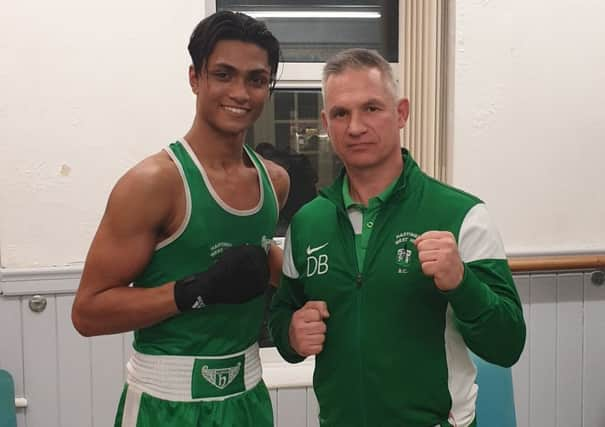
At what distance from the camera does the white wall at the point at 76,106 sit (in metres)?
1.93

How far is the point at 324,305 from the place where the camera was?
1146 mm

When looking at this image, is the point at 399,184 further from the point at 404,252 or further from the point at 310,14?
the point at 310,14

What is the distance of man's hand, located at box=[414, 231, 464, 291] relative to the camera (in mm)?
969

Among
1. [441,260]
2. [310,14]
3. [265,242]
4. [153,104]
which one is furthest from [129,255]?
[310,14]

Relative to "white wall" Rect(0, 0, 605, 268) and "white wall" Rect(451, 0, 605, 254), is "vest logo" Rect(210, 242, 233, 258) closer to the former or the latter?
"white wall" Rect(0, 0, 605, 268)

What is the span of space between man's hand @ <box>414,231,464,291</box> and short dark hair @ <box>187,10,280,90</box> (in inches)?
22.1

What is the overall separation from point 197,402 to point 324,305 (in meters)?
0.35

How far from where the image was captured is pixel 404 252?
3.66 feet

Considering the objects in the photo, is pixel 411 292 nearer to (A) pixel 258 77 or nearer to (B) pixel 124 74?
(A) pixel 258 77

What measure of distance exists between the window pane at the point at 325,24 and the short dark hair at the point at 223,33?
996 millimetres

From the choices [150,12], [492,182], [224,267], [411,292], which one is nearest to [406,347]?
[411,292]

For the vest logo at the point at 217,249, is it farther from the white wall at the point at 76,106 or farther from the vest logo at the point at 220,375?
the white wall at the point at 76,106

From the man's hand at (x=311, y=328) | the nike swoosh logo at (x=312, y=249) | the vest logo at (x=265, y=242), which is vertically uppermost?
the nike swoosh logo at (x=312, y=249)

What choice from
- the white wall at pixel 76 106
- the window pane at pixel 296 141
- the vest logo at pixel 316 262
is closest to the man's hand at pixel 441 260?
the vest logo at pixel 316 262
